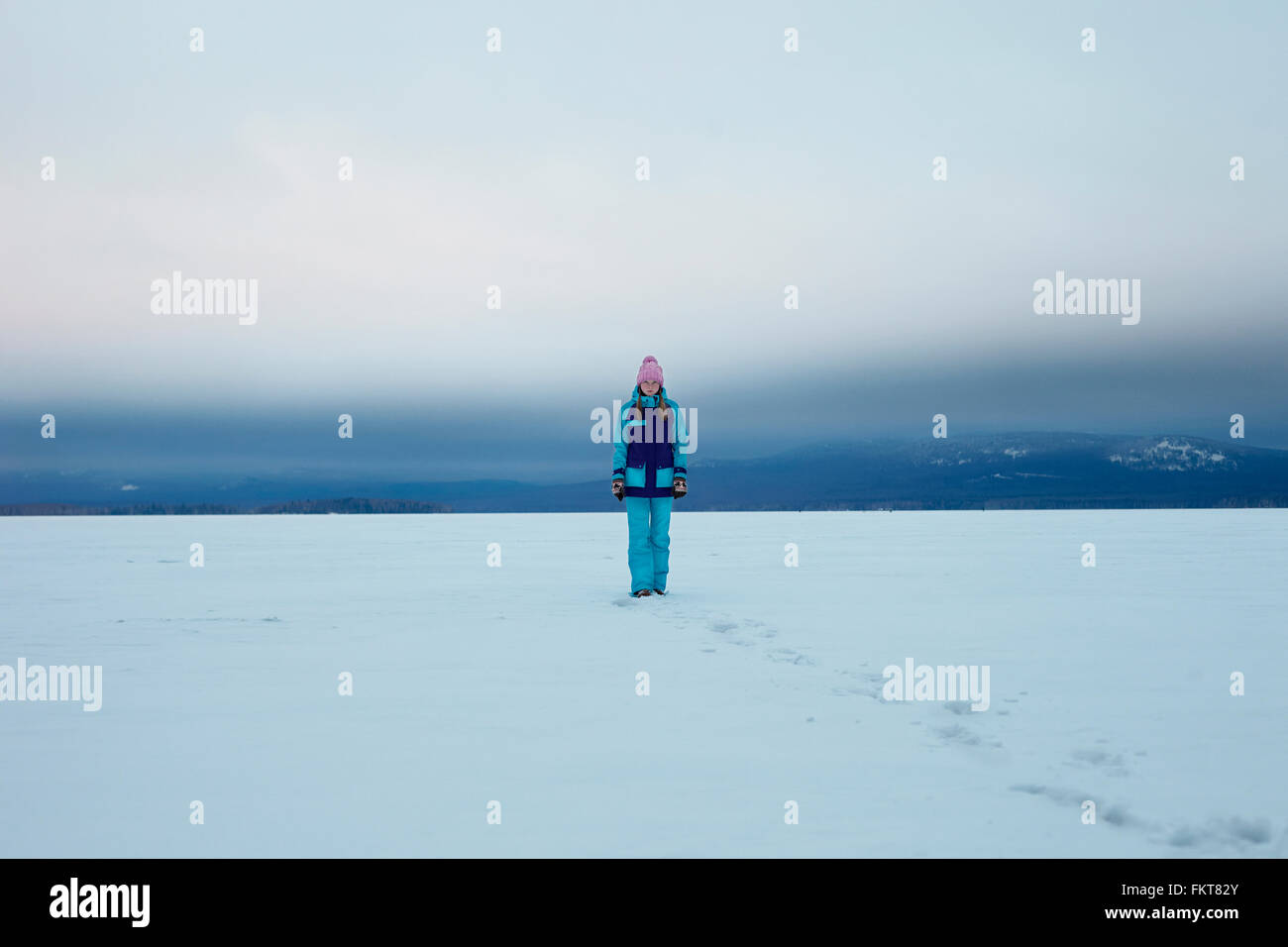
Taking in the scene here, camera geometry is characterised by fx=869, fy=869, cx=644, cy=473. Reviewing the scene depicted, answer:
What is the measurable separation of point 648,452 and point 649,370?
94cm

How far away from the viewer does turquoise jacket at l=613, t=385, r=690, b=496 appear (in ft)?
31.2

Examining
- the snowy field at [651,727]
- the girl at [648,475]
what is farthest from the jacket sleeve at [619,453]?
the snowy field at [651,727]

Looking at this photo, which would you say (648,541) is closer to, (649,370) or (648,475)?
(648,475)

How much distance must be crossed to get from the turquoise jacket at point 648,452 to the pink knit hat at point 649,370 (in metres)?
0.13

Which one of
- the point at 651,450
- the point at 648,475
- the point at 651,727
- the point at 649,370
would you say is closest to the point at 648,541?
the point at 648,475

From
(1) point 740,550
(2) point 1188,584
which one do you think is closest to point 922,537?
(1) point 740,550

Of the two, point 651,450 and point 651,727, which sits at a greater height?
point 651,450

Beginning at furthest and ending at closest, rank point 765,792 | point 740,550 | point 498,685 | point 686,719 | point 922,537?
point 922,537
point 740,550
point 498,685
point 686,719
point 765,792

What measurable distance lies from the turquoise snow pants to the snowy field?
0.41 m

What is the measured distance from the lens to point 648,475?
952 cm

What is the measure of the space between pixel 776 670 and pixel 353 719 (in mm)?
2610

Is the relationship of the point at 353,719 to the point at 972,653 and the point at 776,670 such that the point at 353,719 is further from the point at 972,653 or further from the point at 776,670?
the point at 972,653

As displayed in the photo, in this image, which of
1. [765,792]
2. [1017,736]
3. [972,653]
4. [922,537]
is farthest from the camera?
[922,537]
